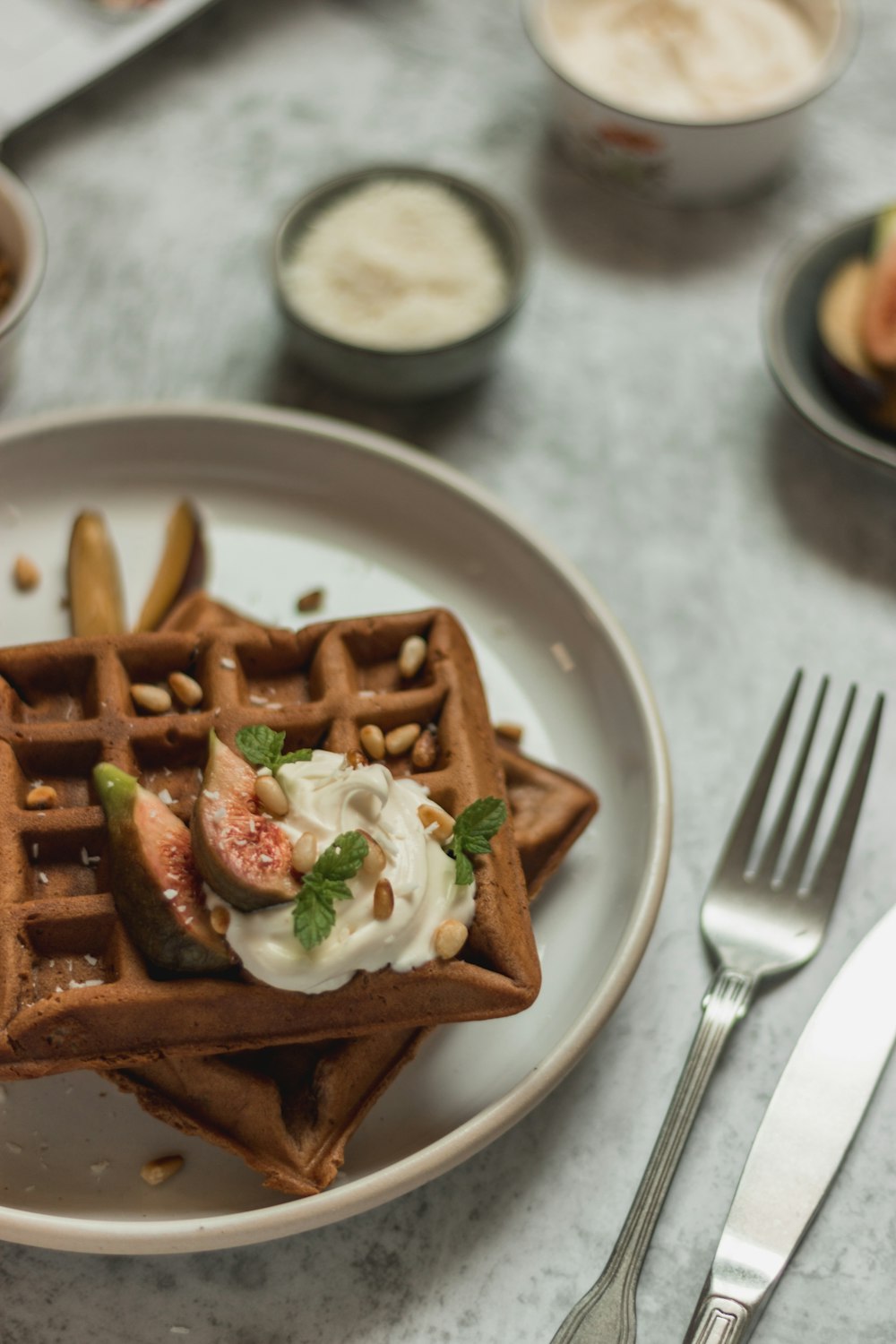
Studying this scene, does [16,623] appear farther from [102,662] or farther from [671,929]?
[671,929]

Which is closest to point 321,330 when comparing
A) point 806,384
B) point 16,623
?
point 16,623

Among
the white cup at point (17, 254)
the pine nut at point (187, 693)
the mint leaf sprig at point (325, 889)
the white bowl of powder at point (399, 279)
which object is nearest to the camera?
the mint leaf sprig at point (325, 889)

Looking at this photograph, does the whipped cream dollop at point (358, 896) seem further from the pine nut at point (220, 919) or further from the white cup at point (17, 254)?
the white cup at point (17, 254)

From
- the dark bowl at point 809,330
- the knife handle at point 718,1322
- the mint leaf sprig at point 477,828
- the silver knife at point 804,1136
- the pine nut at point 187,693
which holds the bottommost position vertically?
the knife handle at point 718,1322

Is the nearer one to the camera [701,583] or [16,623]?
[16,623]

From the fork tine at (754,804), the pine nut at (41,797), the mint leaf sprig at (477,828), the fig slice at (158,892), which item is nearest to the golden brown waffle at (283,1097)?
the fig slice at (158,892)

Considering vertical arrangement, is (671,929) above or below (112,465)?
below
